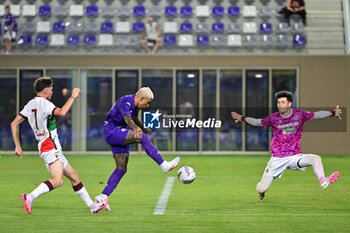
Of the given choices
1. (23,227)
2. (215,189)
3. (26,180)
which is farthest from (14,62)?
(23,227)

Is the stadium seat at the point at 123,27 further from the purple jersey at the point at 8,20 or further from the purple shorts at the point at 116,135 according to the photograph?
the purple shorts at the point at 116,135

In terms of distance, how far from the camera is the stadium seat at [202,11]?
27.0 metres

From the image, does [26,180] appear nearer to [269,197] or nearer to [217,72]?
[269,197]

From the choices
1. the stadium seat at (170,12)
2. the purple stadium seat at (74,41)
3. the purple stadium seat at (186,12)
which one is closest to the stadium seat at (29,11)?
the purple stadium seat at (74,41)

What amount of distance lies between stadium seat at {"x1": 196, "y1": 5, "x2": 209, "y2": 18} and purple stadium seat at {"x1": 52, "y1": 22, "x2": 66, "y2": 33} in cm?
515

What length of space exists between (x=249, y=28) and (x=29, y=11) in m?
8.53

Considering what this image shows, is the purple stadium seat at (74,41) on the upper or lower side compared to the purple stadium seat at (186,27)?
lower

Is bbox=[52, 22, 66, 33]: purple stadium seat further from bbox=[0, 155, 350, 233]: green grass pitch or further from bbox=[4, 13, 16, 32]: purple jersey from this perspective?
bbox=[0, 155, 350, 233]: green grass pitch

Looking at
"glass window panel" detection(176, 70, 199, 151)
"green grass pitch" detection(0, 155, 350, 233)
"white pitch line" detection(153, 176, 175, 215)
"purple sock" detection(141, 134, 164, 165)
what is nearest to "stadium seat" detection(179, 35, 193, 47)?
"glass window panel" detection(176, 70, 199, 151)

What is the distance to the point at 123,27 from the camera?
2669 centimetres

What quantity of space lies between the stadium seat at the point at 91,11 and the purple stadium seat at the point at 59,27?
3.47 feet

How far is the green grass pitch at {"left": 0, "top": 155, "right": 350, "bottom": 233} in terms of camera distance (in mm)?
8375

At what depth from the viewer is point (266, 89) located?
24.8 m

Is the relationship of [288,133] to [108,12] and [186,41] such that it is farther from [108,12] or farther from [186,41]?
[108,12]
